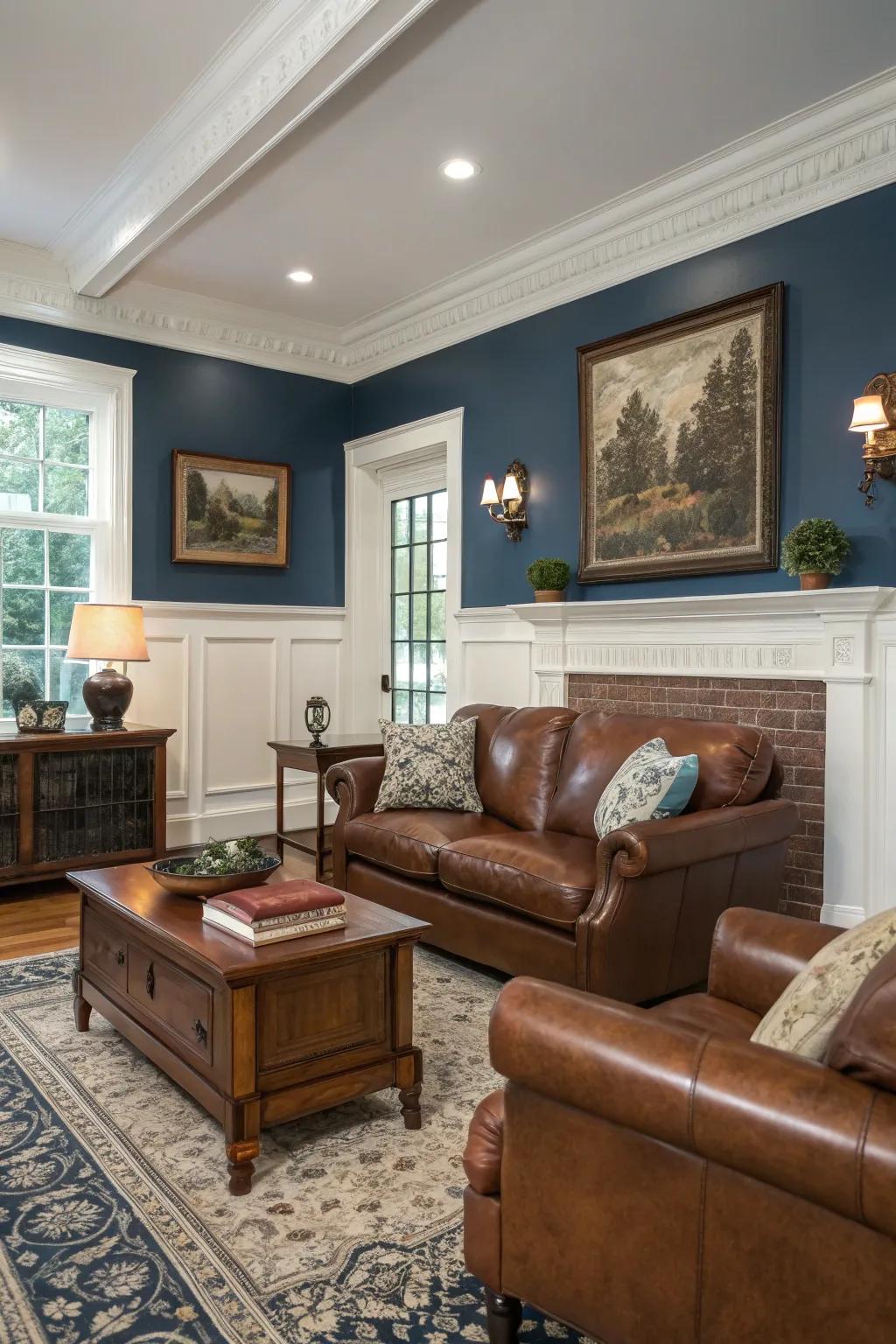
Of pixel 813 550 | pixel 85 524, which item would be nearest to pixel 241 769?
pixel 85 524

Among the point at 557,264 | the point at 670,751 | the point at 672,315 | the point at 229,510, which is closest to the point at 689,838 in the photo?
the point at 670,751

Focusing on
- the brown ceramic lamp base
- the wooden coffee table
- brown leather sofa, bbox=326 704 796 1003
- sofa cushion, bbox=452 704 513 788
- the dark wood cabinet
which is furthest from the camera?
the brown ceramic lamp base

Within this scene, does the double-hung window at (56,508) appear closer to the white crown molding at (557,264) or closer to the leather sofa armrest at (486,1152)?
the white crown molding at (557,264)

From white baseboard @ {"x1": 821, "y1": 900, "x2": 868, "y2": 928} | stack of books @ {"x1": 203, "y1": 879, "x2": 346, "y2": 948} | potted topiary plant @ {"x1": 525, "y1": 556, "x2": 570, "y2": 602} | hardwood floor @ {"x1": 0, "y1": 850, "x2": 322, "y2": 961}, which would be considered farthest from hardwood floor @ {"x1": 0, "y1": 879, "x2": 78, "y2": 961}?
white baseboard @ {"x1": 821, "y1": 900, "x2": 868, "y2": 928}

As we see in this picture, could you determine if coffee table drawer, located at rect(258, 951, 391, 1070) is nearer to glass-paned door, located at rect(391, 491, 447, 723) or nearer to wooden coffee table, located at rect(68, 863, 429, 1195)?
wooden coffee table, located at rect(68, 863, 429, 1195)

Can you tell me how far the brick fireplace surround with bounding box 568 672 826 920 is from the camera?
3.66 metres

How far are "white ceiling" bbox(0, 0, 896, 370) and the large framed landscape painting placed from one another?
1.26ft

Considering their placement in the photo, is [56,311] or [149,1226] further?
[56,311]

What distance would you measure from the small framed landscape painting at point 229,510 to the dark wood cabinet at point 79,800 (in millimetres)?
1253

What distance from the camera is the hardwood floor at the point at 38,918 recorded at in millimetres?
3842

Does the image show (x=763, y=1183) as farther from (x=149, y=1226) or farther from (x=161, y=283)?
(x=161, y=283)

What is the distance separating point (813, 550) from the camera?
350 cm

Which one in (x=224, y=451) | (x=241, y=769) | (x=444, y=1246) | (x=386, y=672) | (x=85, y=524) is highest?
(x=224, y=451)

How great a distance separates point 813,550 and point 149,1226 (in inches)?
116
